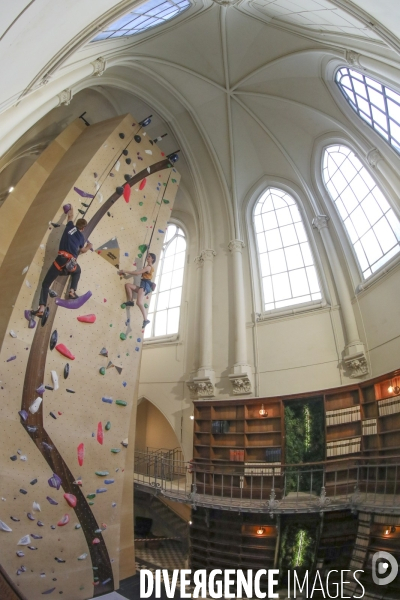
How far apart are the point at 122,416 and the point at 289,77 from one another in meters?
9.54

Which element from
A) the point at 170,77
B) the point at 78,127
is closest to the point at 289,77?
the point at 170,77

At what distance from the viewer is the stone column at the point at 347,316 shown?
780cm

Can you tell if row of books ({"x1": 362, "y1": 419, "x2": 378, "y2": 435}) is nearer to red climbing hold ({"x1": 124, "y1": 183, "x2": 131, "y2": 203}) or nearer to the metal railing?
the metal railing

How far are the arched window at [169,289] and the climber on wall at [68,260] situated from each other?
5851mm

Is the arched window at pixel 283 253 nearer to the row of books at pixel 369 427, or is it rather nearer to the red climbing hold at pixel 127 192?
the row of books at pixel 369 427

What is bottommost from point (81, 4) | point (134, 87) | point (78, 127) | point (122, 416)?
point (122, 416)

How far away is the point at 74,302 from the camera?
5.21m

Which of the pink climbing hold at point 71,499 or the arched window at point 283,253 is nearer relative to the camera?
the pink climbing hold at point 71,499

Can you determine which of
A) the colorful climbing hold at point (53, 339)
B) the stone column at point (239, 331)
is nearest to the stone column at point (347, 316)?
the stone column at point (239, 331)

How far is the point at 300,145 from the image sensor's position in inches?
405

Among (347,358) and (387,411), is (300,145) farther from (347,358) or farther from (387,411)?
(387,411)

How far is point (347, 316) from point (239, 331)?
111 inches

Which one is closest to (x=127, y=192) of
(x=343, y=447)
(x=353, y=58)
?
(x=353, y=58)

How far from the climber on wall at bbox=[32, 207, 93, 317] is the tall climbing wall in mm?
120
